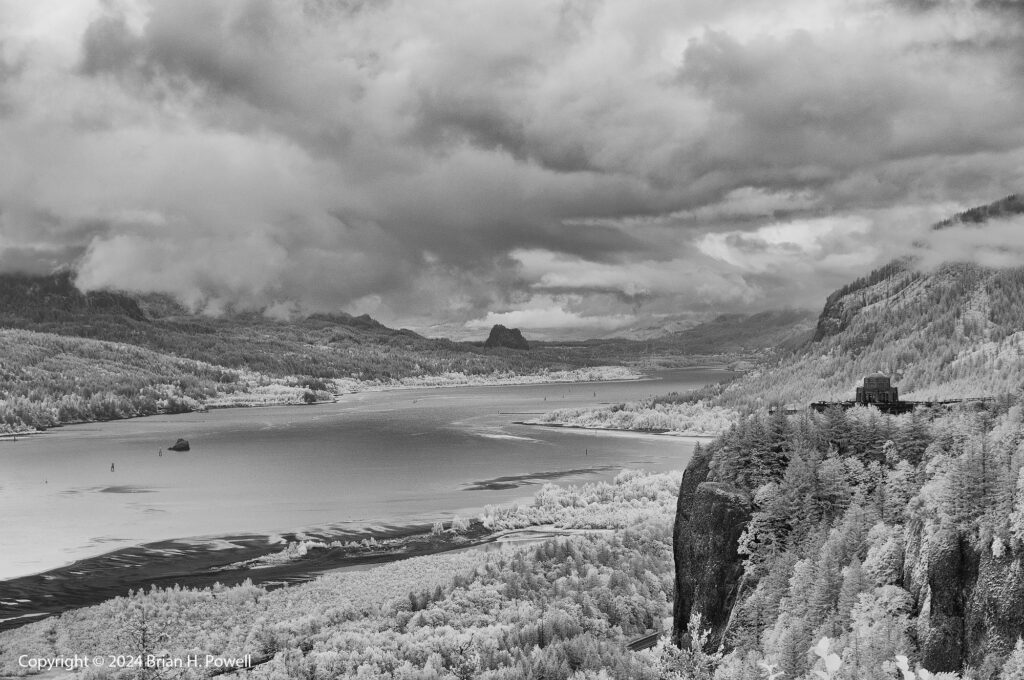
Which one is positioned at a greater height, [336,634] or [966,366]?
[966,366]

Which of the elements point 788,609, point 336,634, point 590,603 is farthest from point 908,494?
point 336,634

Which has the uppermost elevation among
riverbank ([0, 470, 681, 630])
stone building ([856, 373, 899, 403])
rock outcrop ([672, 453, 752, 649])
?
stone building ([856, 373, 899, 403])

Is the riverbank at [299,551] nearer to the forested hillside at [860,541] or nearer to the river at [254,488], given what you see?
the river at [254,488]

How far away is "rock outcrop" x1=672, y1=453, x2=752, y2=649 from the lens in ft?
160

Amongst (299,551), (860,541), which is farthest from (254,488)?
(860,541)

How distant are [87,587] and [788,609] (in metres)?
63.5

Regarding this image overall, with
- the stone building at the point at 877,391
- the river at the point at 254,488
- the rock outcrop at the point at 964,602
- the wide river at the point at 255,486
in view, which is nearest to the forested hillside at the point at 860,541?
the rock outcrop at the point at 964,602

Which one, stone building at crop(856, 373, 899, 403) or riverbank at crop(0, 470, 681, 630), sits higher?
stone building at crop(856, 373, 899, 403)

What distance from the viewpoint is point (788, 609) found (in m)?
40.8

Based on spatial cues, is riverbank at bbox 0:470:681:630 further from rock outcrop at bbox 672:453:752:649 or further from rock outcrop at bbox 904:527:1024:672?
rock outcrop at bbox 904:527:1024:672

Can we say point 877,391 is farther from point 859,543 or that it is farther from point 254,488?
point 254,488

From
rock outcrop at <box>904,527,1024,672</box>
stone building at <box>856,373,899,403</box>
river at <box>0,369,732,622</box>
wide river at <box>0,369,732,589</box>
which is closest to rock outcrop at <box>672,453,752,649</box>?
rock outcrop at <box>904,527,1024,672</box>

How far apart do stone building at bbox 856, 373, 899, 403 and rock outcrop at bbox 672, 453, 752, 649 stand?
123 ft

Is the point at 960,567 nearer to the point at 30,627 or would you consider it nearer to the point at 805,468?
the point at 805,468
